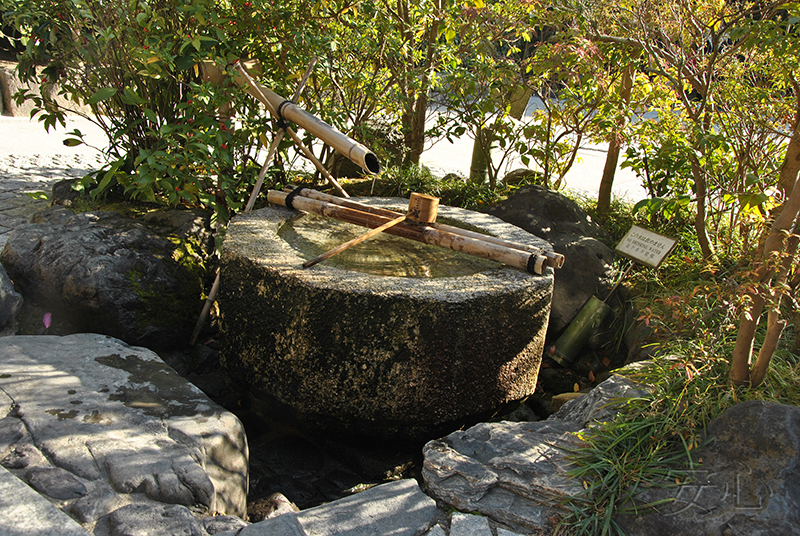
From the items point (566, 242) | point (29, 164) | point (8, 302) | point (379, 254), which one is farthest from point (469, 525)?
point (29, 164)

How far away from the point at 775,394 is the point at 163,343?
2974 millimetres

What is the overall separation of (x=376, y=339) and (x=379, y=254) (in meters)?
0.82

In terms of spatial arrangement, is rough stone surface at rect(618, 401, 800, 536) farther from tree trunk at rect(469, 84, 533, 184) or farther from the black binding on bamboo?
tree trunk at rect(469, 84, 533, 184)

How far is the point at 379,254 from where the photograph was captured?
9.96 ft

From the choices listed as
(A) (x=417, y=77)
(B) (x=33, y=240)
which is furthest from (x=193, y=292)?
(A) (x=417, y=77)

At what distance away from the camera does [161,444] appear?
195cm

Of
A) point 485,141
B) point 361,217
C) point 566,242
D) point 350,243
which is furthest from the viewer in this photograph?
point 485,141

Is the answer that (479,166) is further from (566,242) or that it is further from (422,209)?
(422,209)

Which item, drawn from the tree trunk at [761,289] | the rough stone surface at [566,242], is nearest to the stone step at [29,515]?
the tree trunk at [761,289]

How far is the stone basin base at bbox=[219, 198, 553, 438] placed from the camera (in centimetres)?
230

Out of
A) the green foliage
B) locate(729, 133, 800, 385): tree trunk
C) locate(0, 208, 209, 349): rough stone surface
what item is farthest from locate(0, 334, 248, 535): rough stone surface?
locate(729, 133, 800, 385): tree trunk

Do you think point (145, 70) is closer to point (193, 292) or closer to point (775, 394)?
point (193, 292)

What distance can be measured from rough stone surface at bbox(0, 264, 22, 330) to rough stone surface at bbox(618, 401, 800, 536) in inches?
118

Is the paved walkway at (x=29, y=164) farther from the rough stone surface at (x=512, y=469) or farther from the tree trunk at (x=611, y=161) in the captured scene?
the tree trunk at (x=611, y=161)
